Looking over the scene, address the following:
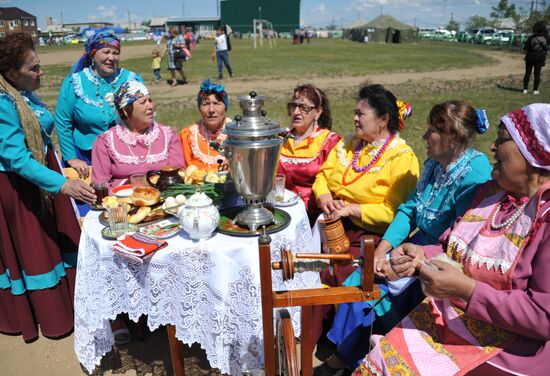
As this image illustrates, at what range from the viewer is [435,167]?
8.44 feet

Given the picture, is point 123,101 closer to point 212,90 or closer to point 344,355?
point 212,90

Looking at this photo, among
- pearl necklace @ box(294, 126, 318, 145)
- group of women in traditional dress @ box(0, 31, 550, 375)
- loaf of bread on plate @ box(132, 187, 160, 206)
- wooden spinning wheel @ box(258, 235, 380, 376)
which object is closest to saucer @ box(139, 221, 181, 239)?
loaf of bread on plate @ box(132, 187, 160, 206)

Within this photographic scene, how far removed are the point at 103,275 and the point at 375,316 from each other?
156cm

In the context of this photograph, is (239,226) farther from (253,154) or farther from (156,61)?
(156,61)

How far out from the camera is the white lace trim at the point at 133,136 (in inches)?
121

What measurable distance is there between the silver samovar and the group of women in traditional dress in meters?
0.27

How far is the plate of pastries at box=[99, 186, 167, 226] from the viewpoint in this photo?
234 centimetres

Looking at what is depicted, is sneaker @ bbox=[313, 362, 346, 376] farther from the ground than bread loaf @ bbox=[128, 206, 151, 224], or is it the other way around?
bread loaf @ bbox=[128, 206, 151, 224]

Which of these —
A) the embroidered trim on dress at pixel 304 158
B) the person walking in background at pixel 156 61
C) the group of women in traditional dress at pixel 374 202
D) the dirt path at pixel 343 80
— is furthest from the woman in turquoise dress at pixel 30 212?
the person walking in background at pixel 156 61

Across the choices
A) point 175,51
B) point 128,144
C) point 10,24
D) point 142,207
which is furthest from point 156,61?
point 142,207

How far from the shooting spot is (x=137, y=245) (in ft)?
6.51

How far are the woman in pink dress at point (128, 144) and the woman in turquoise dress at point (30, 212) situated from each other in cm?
34

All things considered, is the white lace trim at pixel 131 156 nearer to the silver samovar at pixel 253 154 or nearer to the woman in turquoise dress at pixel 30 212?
the woman in turquoise dress at pixel 30 212

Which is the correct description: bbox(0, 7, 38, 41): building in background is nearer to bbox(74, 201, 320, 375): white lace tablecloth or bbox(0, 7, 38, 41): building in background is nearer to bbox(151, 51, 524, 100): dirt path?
bbox(74, 201, 320, 375): white lace tablecloth
